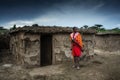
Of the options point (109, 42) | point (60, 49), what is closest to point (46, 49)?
point (60, 49)

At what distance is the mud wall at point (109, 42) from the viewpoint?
1673 cm

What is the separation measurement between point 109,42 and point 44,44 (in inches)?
329

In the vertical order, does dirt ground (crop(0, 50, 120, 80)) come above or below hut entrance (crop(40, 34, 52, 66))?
below

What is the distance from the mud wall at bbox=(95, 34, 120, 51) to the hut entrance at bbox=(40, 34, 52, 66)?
8107mm

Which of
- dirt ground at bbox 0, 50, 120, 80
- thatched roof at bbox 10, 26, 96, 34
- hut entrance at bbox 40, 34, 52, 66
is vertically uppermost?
thatched roof at bbox 10, 26, 96, 34

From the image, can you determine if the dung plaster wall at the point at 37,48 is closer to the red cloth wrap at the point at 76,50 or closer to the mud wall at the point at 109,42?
Result: the red cloth wrap at the point at 76,50

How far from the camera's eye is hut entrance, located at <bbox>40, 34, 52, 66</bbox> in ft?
34.4

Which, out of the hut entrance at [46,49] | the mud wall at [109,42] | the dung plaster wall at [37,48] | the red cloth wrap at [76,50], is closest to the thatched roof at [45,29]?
the dung plaster wall at [37,48]

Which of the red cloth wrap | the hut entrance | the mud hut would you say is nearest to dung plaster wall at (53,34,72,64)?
the mud hut

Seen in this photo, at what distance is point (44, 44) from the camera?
1055 cm

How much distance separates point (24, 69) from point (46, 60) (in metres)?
1.64

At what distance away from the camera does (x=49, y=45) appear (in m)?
10.5

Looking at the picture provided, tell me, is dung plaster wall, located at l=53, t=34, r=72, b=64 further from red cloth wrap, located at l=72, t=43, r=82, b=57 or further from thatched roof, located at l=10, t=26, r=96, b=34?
red cloth wrap, located at l=72, t=43, r=82, b=57

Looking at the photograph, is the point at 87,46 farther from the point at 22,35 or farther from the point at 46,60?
the point at 22,35
